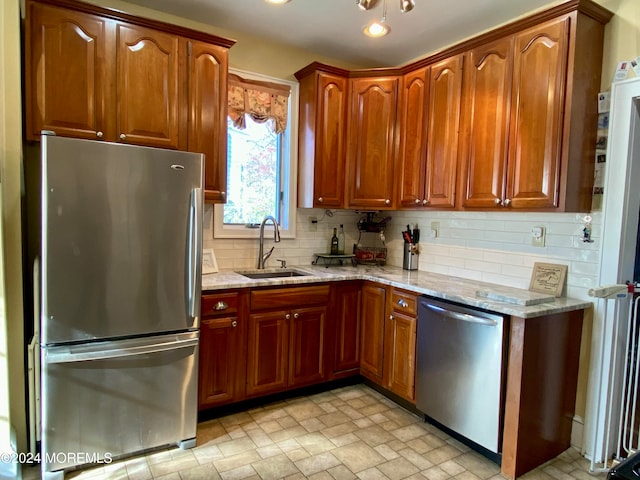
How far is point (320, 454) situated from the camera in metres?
2.32

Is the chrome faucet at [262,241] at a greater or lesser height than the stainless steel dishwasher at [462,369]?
greater

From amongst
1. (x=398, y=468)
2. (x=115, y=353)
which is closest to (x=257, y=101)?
(x=115, y=353)

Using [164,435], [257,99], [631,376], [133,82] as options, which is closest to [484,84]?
[257,99]

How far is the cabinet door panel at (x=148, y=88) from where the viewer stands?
2.43m

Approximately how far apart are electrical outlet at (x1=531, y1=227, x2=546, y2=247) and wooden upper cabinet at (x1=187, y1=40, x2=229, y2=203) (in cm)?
209

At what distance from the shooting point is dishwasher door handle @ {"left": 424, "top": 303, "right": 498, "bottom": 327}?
221 centimetres

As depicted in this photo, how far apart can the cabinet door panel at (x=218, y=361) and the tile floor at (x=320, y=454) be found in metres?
0.19

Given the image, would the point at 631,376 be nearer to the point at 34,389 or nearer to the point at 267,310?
the point at 267,310

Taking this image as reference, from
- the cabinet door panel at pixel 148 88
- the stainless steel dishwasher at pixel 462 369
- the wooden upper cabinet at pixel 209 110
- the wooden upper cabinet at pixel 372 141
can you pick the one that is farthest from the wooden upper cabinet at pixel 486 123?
the cabinet door panel at pixel 148 88

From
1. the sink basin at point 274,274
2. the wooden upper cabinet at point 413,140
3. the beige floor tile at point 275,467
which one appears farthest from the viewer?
the sink basin at point 274,274

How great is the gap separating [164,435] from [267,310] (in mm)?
945

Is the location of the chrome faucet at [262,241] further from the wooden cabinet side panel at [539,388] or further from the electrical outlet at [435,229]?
the wooden cabinet side panel at [539,388]

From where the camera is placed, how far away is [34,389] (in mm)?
2078

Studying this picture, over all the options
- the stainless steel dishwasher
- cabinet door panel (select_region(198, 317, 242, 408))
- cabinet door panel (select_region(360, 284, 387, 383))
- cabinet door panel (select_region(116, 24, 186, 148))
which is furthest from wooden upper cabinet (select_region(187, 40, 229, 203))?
the stainless steel dishwasher
